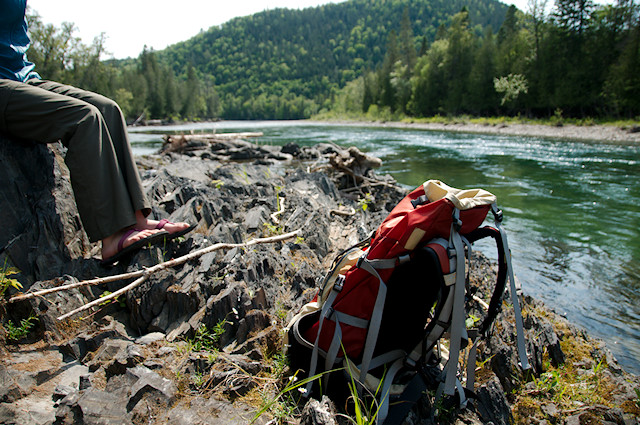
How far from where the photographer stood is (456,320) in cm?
182

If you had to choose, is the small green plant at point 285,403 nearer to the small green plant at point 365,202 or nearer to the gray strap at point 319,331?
the gray strap at point 319,331

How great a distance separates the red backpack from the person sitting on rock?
1.79 metres

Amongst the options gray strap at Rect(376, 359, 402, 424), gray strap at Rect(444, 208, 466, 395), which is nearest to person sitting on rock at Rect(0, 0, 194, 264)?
gray strap at Rect(376, 359, 402, 424)

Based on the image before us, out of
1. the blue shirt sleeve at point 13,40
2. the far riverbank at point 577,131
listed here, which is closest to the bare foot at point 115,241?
the blue shirt sleeve at point 13,40

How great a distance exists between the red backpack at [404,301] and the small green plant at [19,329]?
67.6 inches

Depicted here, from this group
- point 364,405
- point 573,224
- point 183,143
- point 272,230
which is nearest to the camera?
point 364,405

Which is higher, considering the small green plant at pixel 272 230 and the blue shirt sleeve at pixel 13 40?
the blue shirt sleeve at pixel 13 40

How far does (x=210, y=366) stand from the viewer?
7.18 ft

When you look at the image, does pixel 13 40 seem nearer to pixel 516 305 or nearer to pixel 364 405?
pixel 364 405

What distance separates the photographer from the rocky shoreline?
182 centimetres

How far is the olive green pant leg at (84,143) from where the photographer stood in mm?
2736

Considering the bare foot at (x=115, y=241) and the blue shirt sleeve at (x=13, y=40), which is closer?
the blue shirt sleeve at (x=13, y=40)

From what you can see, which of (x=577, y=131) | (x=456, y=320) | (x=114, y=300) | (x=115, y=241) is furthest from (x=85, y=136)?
(x=577, y=131)

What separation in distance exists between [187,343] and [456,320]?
1.78 m
